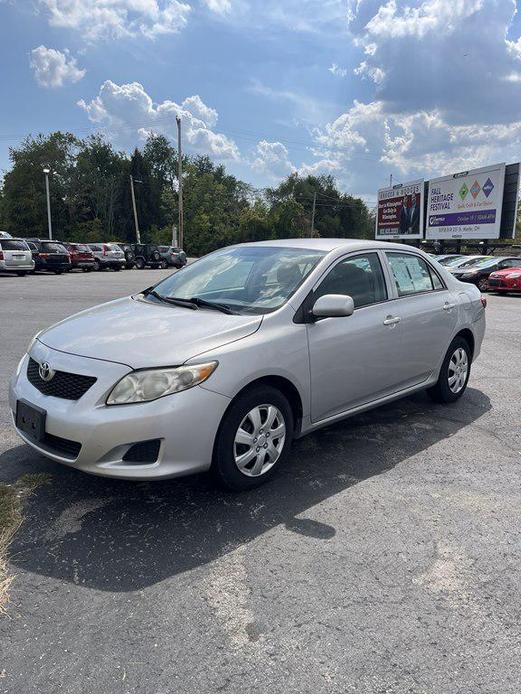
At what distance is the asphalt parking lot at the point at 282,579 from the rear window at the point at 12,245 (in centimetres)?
2227

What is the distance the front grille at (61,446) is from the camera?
3.11 meters

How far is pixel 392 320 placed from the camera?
4.54 metres

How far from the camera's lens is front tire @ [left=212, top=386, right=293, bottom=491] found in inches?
131

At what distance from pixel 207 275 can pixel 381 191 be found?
38.6 meters

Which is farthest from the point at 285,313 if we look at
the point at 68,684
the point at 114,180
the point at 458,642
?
the point at 114,180

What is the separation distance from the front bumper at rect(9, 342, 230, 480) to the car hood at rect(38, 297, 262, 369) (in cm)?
14

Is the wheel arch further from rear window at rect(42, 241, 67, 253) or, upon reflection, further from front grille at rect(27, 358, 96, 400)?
rear window at rect(42, 241, 67, 253)

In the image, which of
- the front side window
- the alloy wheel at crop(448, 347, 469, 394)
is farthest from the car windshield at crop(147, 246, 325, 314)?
the alloy wheel at crop(448, 347, 469, 394)

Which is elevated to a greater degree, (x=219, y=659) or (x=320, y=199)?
(x=320, y=199)

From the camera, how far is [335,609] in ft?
8.21

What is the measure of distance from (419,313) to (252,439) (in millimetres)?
2220

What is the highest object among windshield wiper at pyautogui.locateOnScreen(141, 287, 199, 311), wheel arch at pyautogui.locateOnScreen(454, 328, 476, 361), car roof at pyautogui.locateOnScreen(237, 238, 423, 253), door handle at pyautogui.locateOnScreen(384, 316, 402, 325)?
car roof at pyautogui.locateOnScreen(237, 238, 423, 253)

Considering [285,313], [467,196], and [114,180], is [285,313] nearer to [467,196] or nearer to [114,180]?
[467,196]

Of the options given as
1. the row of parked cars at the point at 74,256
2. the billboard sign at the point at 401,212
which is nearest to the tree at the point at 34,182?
the row of parked cars at the point at 74,256
